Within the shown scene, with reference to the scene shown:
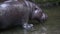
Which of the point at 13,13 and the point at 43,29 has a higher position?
the point at 13,13

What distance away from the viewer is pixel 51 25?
8.80 ft

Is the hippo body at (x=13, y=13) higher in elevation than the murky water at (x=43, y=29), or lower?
higher

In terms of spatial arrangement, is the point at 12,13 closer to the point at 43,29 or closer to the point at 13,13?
the point at 13,13

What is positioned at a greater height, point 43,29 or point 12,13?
point 12,13

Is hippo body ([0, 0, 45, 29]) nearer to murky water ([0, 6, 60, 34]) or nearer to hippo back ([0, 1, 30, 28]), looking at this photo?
hippo back ([0, 1, 30, 28])

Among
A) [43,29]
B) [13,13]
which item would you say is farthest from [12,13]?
[43,29]

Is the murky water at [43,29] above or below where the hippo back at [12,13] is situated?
below

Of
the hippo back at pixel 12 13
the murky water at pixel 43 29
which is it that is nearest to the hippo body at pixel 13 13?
the hippo back at pixel 12 13

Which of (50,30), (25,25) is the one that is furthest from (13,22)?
(50,30)

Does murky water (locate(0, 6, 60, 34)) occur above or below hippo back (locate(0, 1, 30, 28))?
below

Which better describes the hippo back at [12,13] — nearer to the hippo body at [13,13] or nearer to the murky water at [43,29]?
the hippo body at [13,13]

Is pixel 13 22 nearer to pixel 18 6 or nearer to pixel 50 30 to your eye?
pixel 18 6

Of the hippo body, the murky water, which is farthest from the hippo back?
the murky water

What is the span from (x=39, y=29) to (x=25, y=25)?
216 millimetres
